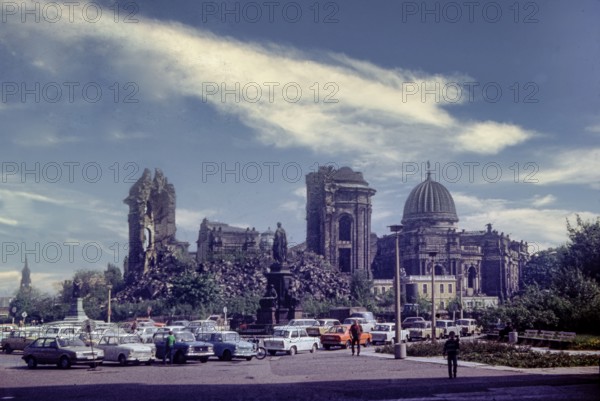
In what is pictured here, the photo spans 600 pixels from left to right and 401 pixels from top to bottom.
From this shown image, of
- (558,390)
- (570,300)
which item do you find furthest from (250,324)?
(558,390)

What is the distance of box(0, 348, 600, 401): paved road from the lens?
65.8 feet

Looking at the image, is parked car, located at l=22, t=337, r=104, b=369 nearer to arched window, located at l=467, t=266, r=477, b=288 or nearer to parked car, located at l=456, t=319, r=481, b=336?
parked car, located at l=456, t=319, r=481, b=336

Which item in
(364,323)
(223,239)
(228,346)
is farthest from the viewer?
(223,239)

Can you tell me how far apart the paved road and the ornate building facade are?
97.9 m

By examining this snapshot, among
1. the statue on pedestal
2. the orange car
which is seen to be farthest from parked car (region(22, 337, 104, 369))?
the statue on pedestal

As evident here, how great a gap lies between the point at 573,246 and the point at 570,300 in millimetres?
19509

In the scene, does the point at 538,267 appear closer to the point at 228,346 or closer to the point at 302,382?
the point at 228,346

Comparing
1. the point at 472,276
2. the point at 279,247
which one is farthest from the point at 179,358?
the point at 472,276

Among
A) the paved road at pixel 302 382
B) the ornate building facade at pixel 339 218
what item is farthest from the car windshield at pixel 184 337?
the ornate building facade at pixel 339 218

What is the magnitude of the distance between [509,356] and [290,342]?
13027 mm

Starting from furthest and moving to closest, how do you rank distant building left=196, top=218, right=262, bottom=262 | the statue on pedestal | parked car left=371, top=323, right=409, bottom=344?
distant building left=196, top=218, right=262, bottom=262 → the statue on pedestal → parked car left=371, top=323, right=409, bottom=344

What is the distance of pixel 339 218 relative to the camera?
132 metres

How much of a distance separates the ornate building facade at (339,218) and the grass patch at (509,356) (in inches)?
3630

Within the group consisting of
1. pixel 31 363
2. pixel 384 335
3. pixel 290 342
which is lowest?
pixel 31 363
